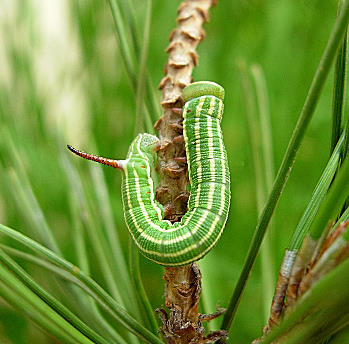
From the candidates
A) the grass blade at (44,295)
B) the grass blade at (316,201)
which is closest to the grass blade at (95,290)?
the grass blade at (44,295)

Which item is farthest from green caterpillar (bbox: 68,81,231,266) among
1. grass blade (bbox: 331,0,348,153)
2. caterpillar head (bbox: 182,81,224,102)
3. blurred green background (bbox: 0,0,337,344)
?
blurred green background (bbox: 0,0,337,344)

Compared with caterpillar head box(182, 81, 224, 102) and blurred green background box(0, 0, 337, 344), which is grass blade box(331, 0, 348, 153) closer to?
caterpillar head box(182, 81, 224, 102)

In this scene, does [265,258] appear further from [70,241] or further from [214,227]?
[70,241]

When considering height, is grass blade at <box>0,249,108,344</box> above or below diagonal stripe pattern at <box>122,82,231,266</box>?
below

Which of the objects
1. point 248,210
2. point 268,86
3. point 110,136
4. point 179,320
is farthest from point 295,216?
point 179,320

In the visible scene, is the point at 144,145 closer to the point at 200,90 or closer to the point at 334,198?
the point at 200,90

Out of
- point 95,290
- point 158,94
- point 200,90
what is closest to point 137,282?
point 95,290

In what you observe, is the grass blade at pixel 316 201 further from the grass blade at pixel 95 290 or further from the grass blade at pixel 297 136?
the grass blade at pixel 95 290
